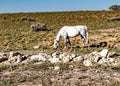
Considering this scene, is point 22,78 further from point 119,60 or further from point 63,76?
point 119,60

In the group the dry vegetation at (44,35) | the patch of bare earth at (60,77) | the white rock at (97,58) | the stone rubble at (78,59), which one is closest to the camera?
the patch of bare earth at (60,77)

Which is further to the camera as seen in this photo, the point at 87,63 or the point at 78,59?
the point at 78,59

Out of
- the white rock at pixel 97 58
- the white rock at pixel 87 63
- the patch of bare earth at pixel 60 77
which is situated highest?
the white rock at pixel 97 58

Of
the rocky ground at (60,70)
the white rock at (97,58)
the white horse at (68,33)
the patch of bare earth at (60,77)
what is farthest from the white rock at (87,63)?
the white horse at (68,33)

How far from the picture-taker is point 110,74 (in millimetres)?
13516

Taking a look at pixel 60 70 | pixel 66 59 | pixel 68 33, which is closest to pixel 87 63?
pixel 66 59

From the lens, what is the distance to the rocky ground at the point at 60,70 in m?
12.6

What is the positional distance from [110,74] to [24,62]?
432 centimetres

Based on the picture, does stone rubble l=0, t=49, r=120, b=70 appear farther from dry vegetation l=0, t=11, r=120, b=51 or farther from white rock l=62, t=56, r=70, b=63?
dry vegetation l=0, t=11, r=120, b=51

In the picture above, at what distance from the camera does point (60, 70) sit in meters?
14.4

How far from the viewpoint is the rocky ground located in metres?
12.6

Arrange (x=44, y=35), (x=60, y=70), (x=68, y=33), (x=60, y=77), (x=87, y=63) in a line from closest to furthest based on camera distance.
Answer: (x=60, y=77), (x=60, y=70), (x=87, y=63), (x=68, y=33), (x=44, y=35)

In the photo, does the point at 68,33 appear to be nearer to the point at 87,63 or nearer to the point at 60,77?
the point at 87,63

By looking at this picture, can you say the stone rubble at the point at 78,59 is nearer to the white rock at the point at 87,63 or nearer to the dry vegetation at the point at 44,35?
the white rock at the point at 87,63
